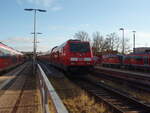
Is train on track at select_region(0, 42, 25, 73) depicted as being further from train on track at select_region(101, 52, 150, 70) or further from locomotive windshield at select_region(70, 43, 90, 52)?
train on track at select_region(101, 52, 150, 70)

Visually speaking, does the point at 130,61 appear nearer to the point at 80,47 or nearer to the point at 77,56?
the point at 80,47

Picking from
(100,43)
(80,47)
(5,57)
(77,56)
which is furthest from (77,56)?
(100,43)

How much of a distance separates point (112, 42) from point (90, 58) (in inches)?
2577

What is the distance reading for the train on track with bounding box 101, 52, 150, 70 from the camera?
103ft

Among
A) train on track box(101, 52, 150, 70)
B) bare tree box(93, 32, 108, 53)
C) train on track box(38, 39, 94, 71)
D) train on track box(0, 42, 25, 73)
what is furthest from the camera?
bare tree box(93, 32, 108, 53)

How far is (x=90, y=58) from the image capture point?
1972cm

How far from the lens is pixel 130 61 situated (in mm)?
36469

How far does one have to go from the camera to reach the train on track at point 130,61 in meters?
31.3

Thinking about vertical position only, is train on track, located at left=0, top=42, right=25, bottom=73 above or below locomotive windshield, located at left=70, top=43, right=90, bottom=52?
below

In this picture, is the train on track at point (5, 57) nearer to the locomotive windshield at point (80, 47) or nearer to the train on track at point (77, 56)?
the train on track at point (77, 56)

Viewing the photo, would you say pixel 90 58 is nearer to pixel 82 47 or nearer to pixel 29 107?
pixel 82 47

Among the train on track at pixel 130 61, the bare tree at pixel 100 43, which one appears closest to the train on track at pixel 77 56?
the train on track at pixel 130 61

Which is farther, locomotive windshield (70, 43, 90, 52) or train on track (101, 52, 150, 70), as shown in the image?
train on track (101, 52, 150, 70)

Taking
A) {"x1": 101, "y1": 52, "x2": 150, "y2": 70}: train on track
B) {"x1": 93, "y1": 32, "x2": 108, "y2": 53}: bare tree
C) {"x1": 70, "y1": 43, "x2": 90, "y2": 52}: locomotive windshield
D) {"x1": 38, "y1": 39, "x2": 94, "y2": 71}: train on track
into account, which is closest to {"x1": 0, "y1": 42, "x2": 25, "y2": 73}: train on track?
{"x1": 38, "y1": 39, "x2": 94, "y2": 71}: train on track
